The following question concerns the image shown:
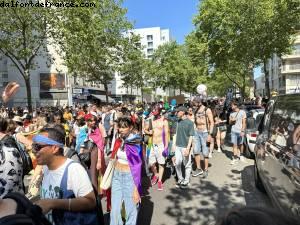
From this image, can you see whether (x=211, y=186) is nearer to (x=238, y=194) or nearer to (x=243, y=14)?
(x=238, y=194)

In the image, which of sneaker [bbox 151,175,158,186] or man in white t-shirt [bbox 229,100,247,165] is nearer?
sneaker [bbox 151,175,158,186]

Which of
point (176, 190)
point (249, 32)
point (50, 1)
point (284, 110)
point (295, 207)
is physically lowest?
point (176, 190)

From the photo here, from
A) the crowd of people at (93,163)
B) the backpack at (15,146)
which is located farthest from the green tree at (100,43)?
the backpack at (15,146)

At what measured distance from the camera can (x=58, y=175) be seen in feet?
9.39

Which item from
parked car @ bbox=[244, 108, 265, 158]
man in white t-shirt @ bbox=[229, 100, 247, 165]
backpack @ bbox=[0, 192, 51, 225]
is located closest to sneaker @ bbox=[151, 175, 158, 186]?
man in white t-shirt @ bbox=[229, 100, 247, 165]

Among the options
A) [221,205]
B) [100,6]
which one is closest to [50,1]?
[100,6]

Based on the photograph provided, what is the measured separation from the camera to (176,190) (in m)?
7.57

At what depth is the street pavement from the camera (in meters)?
5.87

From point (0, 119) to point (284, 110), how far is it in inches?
148

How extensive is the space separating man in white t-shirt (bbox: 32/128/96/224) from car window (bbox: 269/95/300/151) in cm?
250

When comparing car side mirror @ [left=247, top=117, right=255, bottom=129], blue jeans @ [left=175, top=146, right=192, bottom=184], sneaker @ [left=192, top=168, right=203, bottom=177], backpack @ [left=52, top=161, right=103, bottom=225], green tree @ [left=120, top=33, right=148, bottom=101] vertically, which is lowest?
sneaker @ [left=192, top=168, right=203, bottom=177]

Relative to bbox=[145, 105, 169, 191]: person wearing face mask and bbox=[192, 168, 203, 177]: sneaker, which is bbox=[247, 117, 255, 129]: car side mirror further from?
bbox=[145, 105, 169, 191]: person wearing face mask

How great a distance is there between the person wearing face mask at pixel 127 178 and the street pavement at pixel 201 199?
2.74ft

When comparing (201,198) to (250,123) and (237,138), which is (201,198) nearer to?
(237,138)
